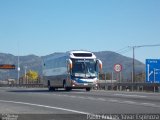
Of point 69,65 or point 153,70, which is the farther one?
point 153,70

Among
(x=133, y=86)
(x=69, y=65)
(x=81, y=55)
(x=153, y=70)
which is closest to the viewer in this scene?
(x=69, y=65)

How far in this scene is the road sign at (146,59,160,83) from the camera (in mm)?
45938

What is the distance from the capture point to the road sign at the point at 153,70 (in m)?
45.9

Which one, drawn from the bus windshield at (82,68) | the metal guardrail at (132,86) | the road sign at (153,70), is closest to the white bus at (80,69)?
the bus windshield at (82,68)

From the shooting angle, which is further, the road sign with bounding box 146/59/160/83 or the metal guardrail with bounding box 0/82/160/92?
the metal guardrail with bounding box 0/82/160/92

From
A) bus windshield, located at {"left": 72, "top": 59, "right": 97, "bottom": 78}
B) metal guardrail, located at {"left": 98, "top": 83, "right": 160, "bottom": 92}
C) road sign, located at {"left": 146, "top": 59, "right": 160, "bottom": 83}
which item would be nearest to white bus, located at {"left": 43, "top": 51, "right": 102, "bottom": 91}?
bus windshield, located at {"left": 72, "top": 59, "right": 97, "bottom": 78}

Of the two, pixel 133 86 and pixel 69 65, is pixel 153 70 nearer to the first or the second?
pixel 133 86

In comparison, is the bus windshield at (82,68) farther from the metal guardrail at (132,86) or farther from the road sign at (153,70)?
the metal guardrail at (132,86)

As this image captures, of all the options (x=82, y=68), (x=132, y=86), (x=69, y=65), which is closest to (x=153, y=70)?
(x=132, y=86)

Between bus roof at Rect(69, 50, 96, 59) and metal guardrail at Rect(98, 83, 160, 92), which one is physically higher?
bus roof at Rect(69, 50, 96, 59)

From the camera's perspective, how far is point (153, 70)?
151ft

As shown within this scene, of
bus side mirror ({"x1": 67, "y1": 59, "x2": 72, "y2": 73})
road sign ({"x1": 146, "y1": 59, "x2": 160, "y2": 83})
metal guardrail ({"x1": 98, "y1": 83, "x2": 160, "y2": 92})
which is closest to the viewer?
bus side mirror ({"x1": 67, "y1": 59, "x2": 72, "y2": 73})

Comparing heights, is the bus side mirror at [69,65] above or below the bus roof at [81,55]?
below

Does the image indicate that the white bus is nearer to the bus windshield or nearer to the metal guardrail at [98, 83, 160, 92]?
the bus windshield
